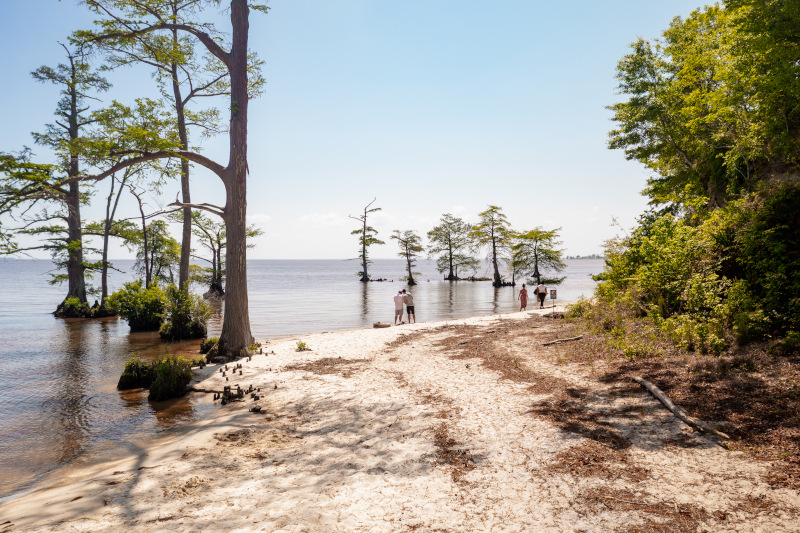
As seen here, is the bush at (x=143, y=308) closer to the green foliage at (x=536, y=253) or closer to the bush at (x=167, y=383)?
the bush at (x=167, y=383)

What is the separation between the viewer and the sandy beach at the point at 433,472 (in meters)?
3.88

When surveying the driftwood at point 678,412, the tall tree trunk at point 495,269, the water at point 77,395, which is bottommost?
the water at point 77,395

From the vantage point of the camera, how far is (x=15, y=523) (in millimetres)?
3986

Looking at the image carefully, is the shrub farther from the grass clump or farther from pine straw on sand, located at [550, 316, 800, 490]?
the grass clump

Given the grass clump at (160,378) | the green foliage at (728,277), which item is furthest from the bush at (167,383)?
the green foliage at (728,277)

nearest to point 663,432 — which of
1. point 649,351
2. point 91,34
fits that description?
point 649,351

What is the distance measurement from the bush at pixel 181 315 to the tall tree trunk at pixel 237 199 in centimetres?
664

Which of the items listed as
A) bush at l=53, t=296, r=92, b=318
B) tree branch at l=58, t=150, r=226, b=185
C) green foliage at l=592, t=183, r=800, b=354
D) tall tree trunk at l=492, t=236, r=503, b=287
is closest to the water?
bush at l=53, t=296, r=92, b=318

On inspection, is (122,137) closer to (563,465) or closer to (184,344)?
(184,344)

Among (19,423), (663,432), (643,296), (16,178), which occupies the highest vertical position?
(16,178)

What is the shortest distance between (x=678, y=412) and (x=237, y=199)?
12.5m

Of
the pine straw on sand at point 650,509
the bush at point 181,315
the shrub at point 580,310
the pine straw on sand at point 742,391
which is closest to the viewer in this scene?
the pine straw on sand at point 650,509

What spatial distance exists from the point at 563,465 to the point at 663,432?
187 cm

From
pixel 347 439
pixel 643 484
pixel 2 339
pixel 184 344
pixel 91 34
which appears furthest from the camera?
pixel 2 339
